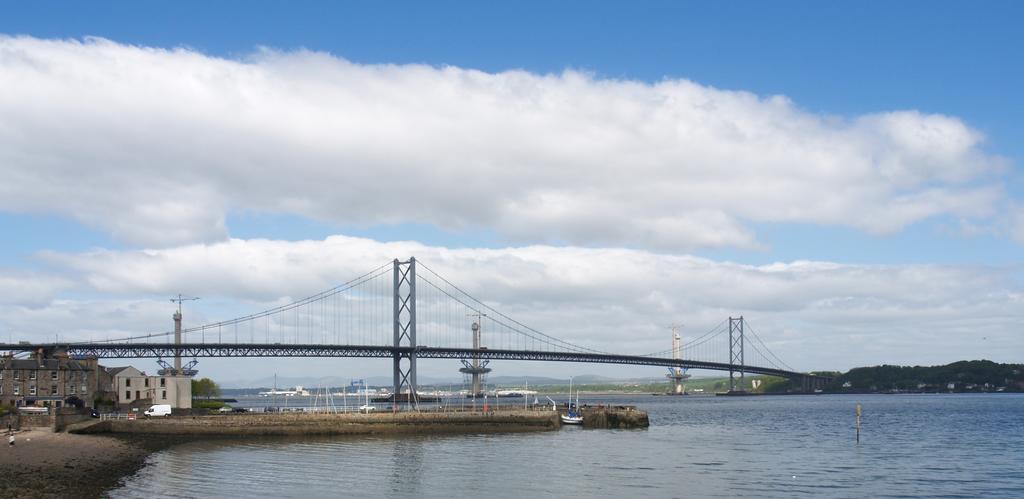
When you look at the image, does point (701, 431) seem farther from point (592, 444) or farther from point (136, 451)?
point (136, 451)

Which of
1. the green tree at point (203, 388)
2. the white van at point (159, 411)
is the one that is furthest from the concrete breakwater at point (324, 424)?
the green tree at point (203, 388)

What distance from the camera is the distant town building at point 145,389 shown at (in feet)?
286

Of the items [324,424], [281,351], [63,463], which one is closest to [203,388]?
[281,351]

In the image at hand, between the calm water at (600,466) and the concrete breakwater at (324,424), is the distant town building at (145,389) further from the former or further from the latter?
the calm water at (600,466)

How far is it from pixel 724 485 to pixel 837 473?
29.0 ft

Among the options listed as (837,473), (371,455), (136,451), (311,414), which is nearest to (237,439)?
Answer: (311,414)

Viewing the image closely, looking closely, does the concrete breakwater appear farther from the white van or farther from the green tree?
the green tree

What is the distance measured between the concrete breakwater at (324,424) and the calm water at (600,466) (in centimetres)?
384

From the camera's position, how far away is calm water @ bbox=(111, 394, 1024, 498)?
43.9 metres

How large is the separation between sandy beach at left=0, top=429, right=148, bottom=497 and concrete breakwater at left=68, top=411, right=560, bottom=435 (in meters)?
5.87

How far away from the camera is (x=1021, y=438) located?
75.0 metres

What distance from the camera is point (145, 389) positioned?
94000mm

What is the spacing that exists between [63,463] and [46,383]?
4231 centimetres

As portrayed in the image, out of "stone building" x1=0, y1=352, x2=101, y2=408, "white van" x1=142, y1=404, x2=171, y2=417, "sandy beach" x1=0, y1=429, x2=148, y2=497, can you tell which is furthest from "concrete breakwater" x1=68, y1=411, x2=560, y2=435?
"stone building" x1=0, y1=352, x2=101, y2=408
